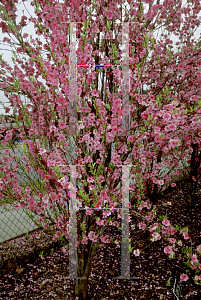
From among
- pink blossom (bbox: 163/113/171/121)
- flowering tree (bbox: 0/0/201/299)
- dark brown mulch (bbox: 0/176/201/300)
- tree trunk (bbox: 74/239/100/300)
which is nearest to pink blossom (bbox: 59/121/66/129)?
flowering tree (bbox: 0/0/201/299)

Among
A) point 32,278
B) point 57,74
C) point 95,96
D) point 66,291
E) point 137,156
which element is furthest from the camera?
point 32,278

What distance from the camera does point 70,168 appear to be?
212 cm

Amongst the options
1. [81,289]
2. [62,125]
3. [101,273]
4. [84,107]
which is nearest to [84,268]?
[81,289]

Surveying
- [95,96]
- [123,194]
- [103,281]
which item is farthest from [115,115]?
[103,281]

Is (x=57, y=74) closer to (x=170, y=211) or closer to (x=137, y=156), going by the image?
(x=137, y=156)

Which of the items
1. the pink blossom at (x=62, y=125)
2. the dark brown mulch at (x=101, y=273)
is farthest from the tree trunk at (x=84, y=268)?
the pink blossom at (x=62, y=125)

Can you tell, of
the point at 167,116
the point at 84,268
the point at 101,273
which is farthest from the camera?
the point at 101,273

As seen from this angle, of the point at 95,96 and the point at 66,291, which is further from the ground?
the point at 95,96

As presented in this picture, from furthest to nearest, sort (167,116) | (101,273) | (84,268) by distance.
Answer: (101,273)
(84,268)
(167,116)

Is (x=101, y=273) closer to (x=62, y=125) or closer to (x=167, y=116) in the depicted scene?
(x=62, y=125)

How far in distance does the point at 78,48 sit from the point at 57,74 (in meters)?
0.32

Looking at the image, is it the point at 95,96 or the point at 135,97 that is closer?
the point at 95,96

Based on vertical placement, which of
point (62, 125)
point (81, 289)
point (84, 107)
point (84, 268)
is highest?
point (84, 107)

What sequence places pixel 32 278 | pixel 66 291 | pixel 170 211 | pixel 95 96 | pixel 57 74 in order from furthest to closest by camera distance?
1. pixel 170 211
2. pixel 32 278
3. pixel 66 291
4. pixel 95 96
5. pixel 57 74
